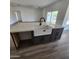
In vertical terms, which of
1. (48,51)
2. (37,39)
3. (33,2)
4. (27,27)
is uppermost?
(33,2)

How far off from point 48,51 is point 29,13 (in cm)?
45

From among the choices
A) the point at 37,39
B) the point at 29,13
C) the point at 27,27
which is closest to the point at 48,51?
the point at 37,39

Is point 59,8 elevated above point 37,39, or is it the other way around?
point 59,8

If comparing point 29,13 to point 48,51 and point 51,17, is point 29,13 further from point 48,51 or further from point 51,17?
point 48,51

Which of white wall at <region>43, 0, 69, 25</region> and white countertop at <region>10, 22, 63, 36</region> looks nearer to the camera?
white countertop at <region>10, 22, 63, 36</region>

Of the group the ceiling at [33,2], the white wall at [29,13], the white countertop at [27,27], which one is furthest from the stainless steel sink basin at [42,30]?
the ceiling at [33,2]

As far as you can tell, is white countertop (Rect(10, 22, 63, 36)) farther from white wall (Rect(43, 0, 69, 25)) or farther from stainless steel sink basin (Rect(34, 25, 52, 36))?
white wall (Rect(43, 0, 69, 25))

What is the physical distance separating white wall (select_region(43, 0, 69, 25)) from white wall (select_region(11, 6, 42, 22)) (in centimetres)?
7

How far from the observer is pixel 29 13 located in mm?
914

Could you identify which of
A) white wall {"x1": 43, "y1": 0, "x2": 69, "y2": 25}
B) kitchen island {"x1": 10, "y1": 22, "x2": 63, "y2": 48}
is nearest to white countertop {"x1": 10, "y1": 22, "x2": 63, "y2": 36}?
kitchen island {"x1": 10, "y1": 22, "x2": 63, "y2": 48}

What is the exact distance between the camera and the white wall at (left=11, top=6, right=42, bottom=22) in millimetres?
888

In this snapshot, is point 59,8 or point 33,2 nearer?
point 33,2

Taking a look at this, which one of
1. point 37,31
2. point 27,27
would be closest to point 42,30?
point 37,31
